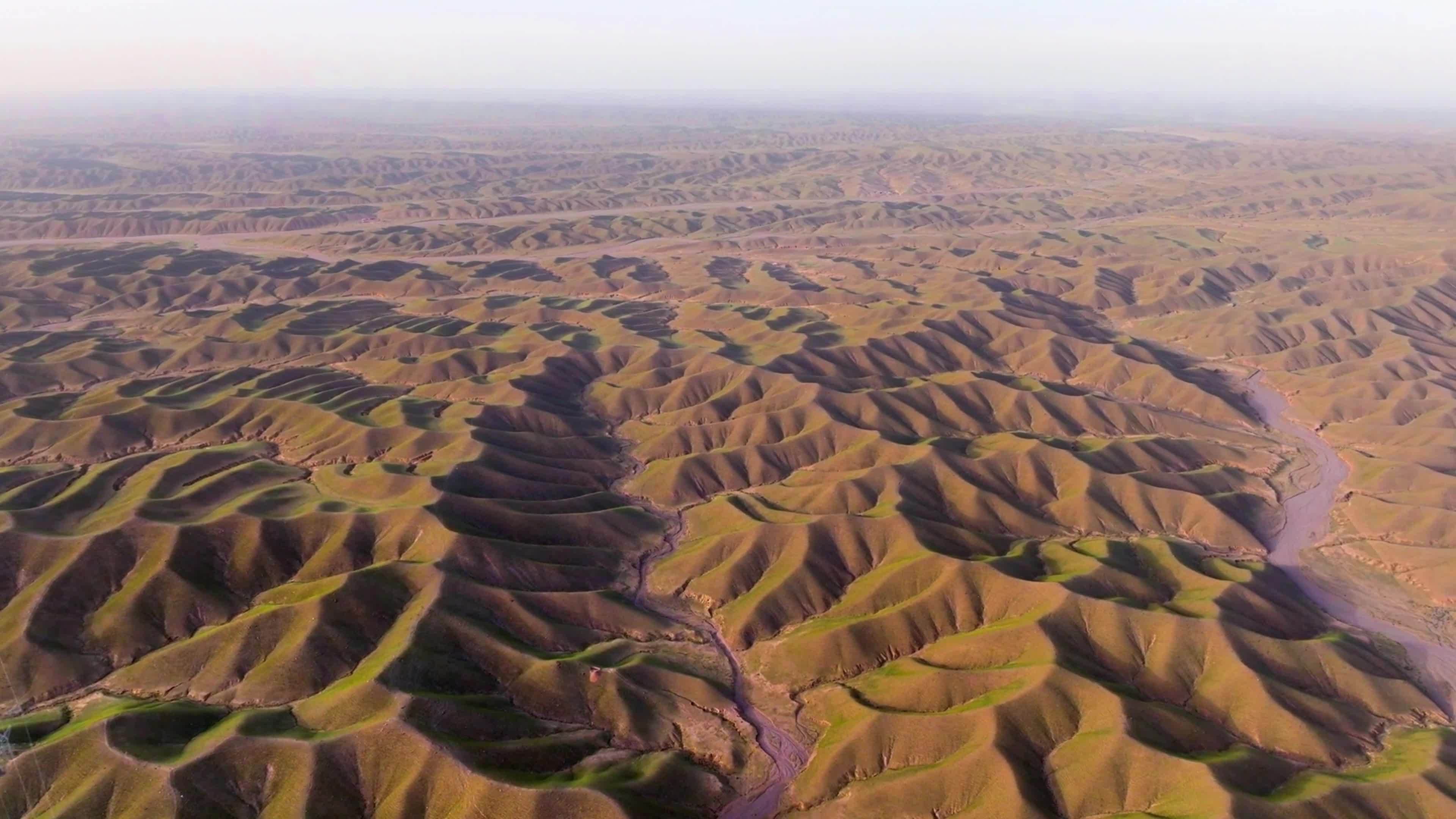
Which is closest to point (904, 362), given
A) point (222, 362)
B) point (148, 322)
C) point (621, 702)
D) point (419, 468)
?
point (419, 468)

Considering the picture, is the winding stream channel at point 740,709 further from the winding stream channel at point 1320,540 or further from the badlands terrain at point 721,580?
the winding stream channel at point 1320,540

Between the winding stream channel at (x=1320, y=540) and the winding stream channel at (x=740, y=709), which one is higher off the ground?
the winding stream channel at (x=1320, y=540)

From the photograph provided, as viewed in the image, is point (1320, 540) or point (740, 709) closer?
point (740, 709)

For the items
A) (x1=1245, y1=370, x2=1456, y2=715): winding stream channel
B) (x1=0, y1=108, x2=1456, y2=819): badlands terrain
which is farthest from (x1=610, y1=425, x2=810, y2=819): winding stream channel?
(x1=1245, y1=370, x2=1456, y2=715): winding stream channel

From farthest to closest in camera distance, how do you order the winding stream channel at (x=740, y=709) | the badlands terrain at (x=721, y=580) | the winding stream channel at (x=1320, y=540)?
the winding stream channel at (x=1320, y=540), the winding stream channel at (x=740, y=709), the badlands terrain at (x=721, y=580)

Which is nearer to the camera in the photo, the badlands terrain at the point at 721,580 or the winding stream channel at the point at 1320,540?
the badlands terrain at the point at 721,580

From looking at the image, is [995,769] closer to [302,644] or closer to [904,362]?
[302,644]

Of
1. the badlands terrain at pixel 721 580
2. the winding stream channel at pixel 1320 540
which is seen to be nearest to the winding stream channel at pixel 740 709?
the badlands terrain at pixel 721 580

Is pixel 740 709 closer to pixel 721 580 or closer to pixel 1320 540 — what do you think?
pixel 721 580

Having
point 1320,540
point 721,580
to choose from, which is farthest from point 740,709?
point 1320,540
